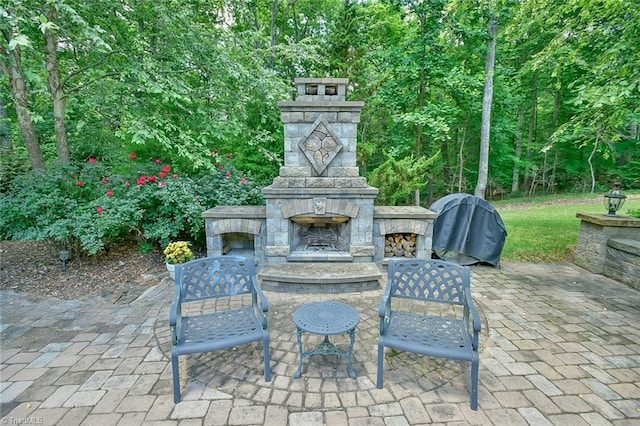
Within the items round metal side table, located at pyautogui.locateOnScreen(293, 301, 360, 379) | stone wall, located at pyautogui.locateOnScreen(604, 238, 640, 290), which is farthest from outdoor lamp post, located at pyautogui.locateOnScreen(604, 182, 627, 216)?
round metal side table, located at pyautogui.locateOnScreen(293, 301, 360, 379)

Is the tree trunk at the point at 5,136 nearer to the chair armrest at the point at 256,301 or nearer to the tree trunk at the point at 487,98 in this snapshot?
the chair armrest at the point at 256,301

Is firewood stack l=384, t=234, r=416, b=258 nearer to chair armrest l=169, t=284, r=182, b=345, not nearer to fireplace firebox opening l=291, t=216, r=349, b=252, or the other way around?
fireplace firebox opening l=291, t=216, r=349, b=252

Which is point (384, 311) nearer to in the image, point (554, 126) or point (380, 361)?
point (380, 361)

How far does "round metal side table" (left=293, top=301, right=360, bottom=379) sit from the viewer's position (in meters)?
2.43

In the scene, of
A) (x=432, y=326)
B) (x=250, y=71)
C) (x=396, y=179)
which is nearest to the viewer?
(x=432, y=326)

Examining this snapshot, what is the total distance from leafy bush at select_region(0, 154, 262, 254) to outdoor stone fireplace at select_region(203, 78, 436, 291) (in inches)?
39.4

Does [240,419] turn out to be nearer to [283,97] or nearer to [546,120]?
[283,97]

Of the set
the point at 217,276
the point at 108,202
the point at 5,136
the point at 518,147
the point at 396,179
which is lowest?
the point at 217,276

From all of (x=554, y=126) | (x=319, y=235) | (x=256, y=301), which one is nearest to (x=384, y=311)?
(x=256, y=301)

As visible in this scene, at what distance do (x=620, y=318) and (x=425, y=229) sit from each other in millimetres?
2675

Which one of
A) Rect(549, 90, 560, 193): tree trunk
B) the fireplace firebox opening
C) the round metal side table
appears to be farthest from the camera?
Rect(549, 90, 560, 193): tree trunk

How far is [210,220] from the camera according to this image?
16.3 feet

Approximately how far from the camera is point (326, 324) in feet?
8.21

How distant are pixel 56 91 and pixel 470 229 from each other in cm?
854
